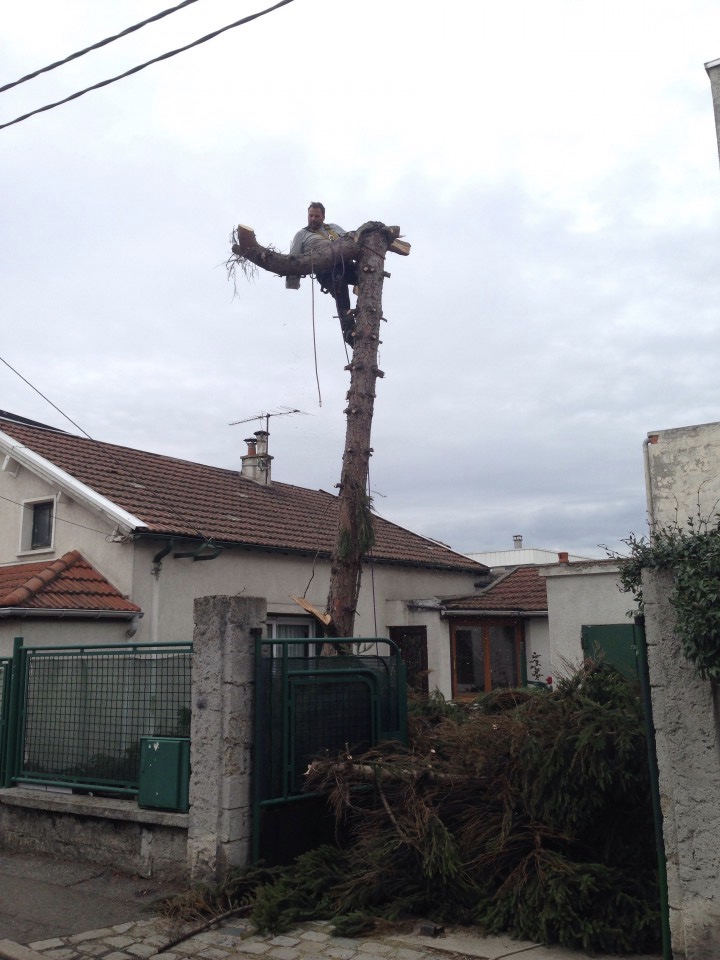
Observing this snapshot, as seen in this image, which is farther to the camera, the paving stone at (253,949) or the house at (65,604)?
the house at (65,604)

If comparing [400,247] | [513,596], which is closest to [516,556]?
[513,596]

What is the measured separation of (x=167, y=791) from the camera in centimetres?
735

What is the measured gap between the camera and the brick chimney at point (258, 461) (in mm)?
19828

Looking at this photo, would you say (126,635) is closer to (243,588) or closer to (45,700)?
(243,588)

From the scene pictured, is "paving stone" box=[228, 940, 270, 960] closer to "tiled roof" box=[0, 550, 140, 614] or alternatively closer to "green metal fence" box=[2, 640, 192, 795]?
"green metal fence" box=[2, 640, 192, 795]

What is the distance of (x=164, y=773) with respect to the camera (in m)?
7.41

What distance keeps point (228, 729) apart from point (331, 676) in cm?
116

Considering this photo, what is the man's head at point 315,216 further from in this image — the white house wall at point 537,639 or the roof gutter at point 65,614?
the white house wall at point 537,639

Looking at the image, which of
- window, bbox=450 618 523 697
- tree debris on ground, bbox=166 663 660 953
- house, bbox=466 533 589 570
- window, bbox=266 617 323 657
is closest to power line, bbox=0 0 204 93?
tree debris on ground, bbox=166 663 660 953

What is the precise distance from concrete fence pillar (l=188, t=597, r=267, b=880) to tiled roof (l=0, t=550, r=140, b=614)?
16.6 feet

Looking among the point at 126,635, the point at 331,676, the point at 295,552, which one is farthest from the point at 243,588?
the point at 331,676

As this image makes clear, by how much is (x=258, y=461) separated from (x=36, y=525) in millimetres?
6195

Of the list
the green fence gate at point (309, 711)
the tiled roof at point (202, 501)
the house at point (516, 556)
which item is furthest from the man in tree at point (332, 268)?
the house at point (516, 556)

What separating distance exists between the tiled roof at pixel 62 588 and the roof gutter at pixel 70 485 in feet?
2.71
